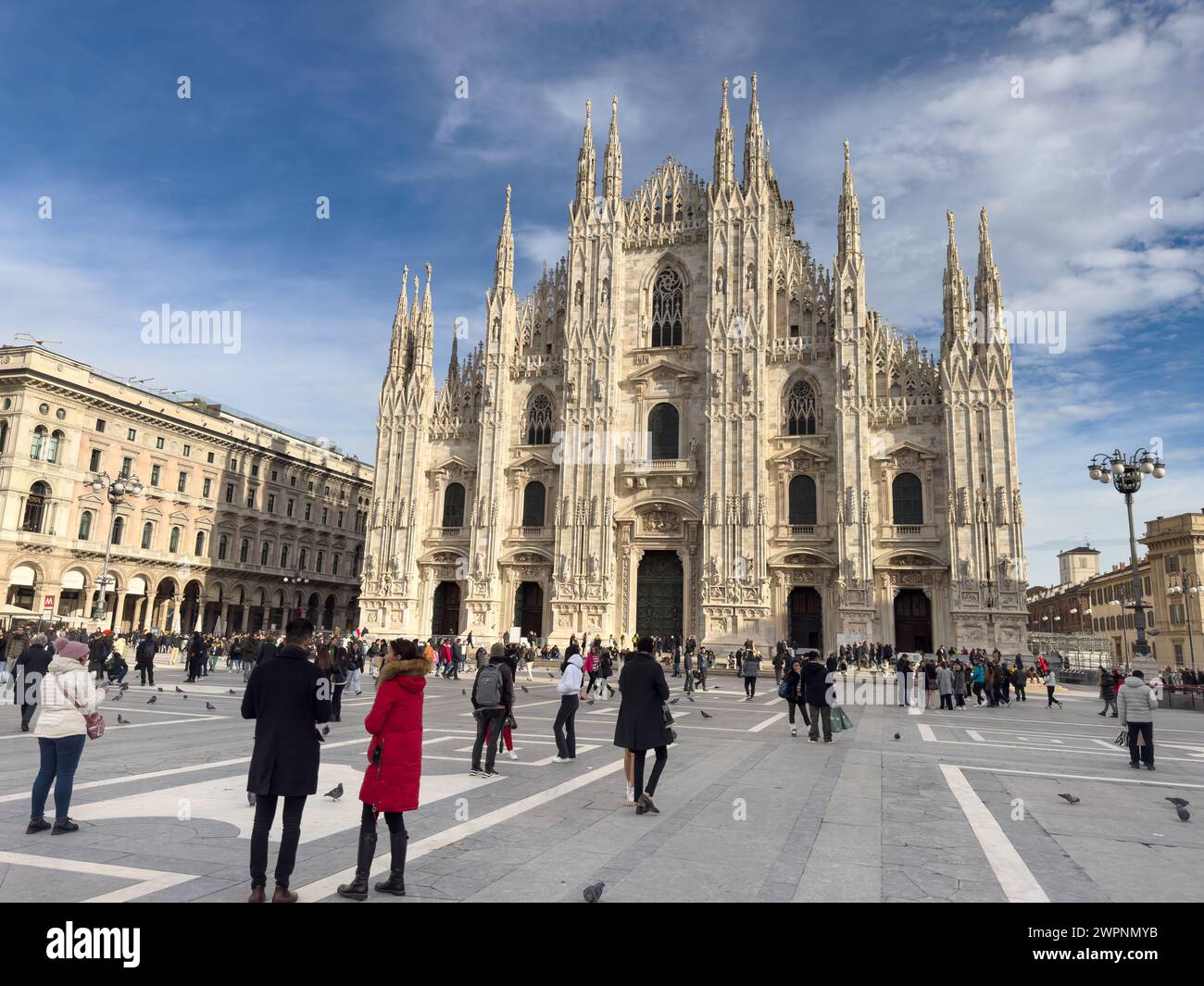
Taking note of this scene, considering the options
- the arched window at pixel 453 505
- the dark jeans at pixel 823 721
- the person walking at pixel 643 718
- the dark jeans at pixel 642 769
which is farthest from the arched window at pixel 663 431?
the dark jeans at pixel 642 769

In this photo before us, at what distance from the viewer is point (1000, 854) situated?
21.3 feet

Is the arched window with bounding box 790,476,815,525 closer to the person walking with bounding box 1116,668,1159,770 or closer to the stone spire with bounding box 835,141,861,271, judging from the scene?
the stone spire with bounding box 835,141,861,271

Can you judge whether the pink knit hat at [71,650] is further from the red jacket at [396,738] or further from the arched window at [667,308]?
the arched window at [667,308]

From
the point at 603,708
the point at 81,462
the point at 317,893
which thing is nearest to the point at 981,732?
the point at 603,708

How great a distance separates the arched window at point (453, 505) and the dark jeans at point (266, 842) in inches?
1516

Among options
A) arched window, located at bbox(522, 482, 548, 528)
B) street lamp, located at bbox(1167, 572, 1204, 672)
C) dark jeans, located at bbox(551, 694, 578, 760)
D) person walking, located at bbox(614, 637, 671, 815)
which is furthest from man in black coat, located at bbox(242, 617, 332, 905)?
street lamp, located at bbox(1167, 572, 1204, 672)

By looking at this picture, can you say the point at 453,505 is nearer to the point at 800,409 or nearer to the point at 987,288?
the point at 800,409

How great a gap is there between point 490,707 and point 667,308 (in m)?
34.9

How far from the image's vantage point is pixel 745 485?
1479 inches

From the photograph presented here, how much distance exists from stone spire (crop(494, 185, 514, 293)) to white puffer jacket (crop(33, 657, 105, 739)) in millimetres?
38768

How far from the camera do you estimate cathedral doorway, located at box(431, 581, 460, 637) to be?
4275 cm

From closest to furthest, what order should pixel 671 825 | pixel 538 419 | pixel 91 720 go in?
pixel 91 720
pixel 671 825
pixel 538 419

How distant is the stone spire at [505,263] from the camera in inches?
1718

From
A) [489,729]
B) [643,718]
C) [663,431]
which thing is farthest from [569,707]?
[663,431]
